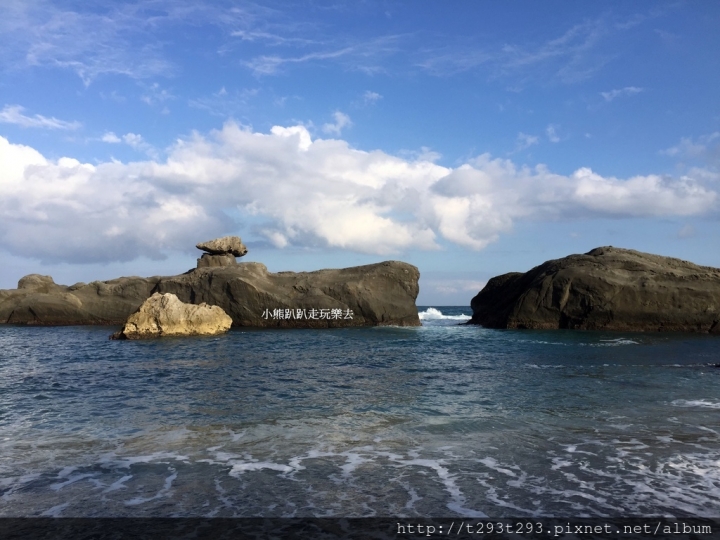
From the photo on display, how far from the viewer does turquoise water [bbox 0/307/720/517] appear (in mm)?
6969

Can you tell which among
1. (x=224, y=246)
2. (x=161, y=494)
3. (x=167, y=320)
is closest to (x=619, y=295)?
(x=167, y=320)

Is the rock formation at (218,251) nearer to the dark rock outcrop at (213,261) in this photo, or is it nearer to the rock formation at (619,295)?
the dark rock outcrop at (213,261)

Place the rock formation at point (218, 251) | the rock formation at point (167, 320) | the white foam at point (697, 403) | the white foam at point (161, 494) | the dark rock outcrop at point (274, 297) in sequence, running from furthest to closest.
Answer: the rock formation at point (218, 251) → the dark rock outcrop at point (274, 297) → the rock formation at point (167, 320) → the white foam at point (697, 403) → the white foam at point (161, 494)

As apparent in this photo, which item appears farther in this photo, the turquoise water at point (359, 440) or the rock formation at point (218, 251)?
the rock formation at point (218, 251)

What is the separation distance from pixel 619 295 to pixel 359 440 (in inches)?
1663

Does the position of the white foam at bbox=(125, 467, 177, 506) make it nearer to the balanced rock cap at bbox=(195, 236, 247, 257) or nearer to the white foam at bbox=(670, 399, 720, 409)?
the white foam at bbox=(670, 399, 720, 409)

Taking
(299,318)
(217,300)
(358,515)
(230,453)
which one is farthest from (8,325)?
(358,515)

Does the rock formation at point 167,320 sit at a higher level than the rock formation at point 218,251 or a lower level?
lower

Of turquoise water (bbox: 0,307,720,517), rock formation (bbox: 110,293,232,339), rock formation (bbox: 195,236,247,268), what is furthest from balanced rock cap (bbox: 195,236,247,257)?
turquoise water (bbox: 0,307,720,517)

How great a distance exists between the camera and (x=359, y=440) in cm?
1026

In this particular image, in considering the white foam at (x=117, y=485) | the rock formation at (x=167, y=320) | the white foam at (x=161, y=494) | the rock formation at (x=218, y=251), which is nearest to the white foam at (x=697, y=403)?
the white foam at (x=161, y=494)

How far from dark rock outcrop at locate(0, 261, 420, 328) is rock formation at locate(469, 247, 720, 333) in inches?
441

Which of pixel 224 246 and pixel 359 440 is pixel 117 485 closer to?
pixel 359 440

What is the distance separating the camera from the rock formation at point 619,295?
44.7 metres
